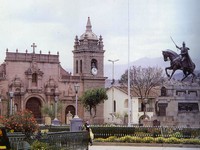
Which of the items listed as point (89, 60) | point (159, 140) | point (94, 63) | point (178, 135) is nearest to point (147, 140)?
point (159, 140)

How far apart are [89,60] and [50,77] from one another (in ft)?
23.1

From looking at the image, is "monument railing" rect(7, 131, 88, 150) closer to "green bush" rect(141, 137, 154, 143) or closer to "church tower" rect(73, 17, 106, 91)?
"green bush" rect(141, 137, 154, 143)

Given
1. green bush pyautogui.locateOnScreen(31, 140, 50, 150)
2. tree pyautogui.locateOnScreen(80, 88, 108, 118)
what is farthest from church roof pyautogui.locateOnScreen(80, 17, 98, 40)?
green bush pyautogui.locateOnScreen(31, 140, 50, 150)

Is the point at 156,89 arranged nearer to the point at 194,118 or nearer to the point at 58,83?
the point at 58,83

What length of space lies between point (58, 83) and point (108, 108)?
9811mm

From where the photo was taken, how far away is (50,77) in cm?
8612

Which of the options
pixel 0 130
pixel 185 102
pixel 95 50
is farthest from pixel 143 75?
pixel 0 130

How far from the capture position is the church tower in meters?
88.6

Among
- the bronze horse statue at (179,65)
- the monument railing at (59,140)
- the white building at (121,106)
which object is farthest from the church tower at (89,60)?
the monument railing at (59,140)

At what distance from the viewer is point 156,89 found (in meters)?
92.3

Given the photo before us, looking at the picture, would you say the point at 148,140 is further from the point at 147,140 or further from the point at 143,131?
the point at 143,131

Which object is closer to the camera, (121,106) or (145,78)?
(121,106)

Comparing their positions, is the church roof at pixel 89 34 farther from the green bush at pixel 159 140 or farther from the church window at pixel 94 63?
the green bush at pixel 159 140

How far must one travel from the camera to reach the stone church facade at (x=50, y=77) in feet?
271
